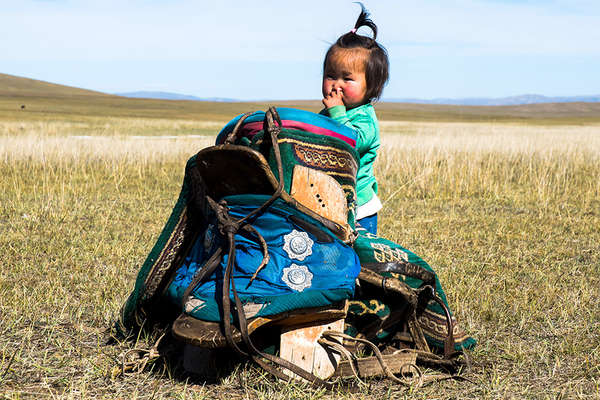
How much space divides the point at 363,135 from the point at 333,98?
0.95 feet

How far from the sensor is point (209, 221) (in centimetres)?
303

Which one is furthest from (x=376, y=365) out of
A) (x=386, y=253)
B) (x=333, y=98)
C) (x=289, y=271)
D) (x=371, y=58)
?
(x=371, y=58)

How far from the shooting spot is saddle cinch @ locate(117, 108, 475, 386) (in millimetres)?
2662

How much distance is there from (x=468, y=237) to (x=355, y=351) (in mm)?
3968

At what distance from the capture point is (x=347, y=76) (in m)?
3.55

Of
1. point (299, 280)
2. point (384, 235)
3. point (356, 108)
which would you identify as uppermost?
point (356, 108)

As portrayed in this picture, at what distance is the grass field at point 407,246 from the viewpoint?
2.98 m

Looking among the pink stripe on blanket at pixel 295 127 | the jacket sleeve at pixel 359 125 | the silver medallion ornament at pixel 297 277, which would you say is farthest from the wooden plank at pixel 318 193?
the jacket sleeve at pixel 359 125

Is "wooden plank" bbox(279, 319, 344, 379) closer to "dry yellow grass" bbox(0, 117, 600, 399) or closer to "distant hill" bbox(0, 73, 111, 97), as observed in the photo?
"dry yellow grass" bbox(0, 117, 600, 399)

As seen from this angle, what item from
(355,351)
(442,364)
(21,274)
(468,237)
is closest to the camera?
(355,351)

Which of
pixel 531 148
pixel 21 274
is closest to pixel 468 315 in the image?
pixel 21 274

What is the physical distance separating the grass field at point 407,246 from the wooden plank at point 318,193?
0.82 meters

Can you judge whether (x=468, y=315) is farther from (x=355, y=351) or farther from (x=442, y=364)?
(x=355, y=351)

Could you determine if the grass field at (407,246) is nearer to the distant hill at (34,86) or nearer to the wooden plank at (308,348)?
the wooden plank at (308,348)
